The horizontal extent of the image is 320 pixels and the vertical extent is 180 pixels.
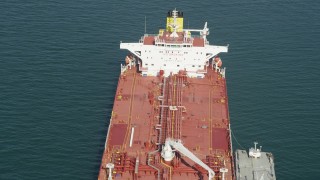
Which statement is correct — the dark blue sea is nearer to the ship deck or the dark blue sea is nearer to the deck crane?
the ship deck

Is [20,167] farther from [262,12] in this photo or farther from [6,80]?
[262,12]

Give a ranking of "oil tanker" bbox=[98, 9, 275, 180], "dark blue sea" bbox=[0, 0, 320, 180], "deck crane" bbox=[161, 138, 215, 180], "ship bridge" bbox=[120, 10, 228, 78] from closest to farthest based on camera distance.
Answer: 1. "deck crane" bbox=[161, 138, 215, 180]
2. "oil tanker" bbox=[98, 9, 275, 180]
3. "dark blue sea" bbox=[0, 0, 320, 180]
4. "ship bridge" bbox=[120, 10, 228, 78]

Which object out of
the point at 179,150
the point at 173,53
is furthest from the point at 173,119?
the point at 173,53

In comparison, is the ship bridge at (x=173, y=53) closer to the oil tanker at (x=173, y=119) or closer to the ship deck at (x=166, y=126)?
the oil tanker at (x=173, y=119)

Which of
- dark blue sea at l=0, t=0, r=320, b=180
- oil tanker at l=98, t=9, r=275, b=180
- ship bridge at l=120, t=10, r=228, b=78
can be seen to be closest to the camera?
oil tanker at l=98, t=9, r=275, b=180

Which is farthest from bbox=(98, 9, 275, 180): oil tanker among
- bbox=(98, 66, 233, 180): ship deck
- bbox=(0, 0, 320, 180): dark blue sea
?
bbox=(0, 0, 320, 180): dark blue sea

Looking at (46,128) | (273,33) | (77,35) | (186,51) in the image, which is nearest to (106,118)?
(46,128)

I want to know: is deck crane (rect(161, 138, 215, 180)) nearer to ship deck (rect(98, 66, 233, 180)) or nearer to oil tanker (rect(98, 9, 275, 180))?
oil tanker (rect(98, 9, 275, 180))

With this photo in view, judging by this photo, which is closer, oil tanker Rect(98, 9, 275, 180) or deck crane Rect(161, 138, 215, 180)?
deck crane Rect(161, 138, 215, 180)

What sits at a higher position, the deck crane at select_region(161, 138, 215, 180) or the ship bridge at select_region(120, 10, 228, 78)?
the ship bridge at select_region(120, 10, 228, 78)
